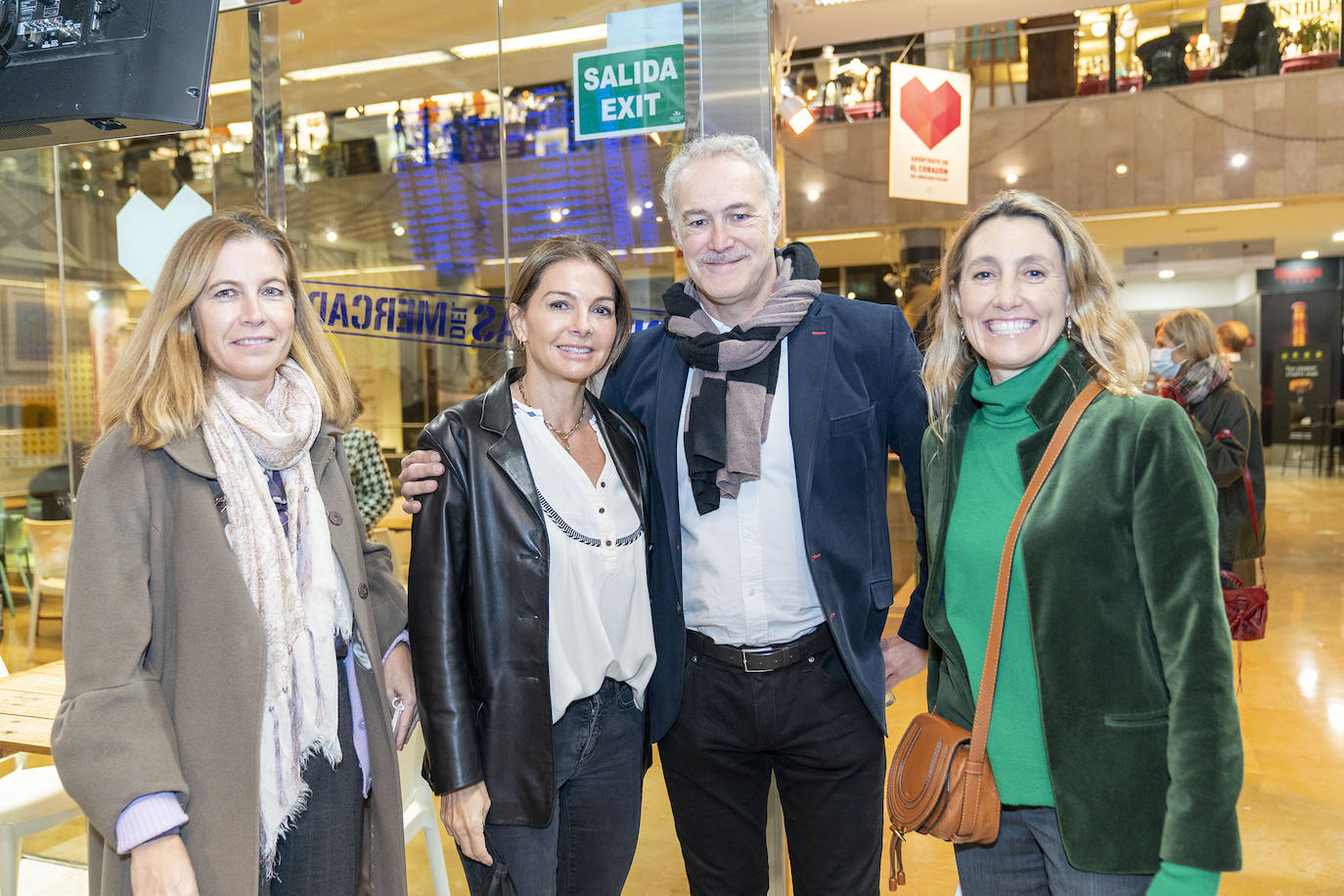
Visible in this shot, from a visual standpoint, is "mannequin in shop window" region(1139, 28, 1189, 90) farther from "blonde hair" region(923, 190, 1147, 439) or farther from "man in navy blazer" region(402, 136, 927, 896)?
"blonde hair" region(923, 190, 1147, 439)

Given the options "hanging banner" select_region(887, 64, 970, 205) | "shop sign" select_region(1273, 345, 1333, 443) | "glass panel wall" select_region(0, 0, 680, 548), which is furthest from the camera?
"shop sign" select_region(1273, 345, 1333, 443)

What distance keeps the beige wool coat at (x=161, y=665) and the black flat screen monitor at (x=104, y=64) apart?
817mm

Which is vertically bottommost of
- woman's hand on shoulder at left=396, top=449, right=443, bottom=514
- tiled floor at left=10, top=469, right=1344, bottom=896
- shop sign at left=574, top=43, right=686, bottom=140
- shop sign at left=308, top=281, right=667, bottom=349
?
tiled floor at left=10, top=469, right=1344, bottom=896

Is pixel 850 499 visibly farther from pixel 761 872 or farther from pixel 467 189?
pixel 467 189

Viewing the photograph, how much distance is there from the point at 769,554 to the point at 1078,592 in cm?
67

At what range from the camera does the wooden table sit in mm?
2322

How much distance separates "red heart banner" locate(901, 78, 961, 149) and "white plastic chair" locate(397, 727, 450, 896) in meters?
5.29

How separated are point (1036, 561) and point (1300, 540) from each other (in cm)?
969

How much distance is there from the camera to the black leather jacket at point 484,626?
1.68 m

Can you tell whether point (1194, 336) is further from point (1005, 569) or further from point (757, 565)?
point (1005, 569)

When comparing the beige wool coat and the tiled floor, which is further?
the tiled floor

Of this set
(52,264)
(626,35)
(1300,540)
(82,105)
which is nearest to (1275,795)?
(626,35)

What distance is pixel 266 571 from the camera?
4.89ft

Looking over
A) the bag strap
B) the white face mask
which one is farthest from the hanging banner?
the bag strap
